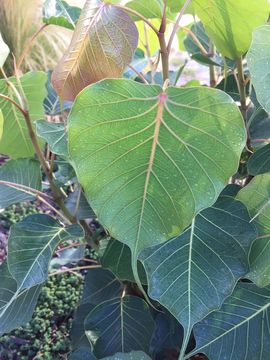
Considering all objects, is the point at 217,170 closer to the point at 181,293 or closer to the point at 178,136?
the point at 178,136

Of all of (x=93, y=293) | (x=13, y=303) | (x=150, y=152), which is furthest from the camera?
(x=93, y=293)

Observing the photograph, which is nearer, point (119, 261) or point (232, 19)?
point (232, 19)

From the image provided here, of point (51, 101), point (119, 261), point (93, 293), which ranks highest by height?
point (51, 101)

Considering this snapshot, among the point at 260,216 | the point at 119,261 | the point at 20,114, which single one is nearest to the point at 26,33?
the point at 20,114

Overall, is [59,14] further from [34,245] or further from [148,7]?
[34,245]

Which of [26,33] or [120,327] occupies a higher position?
[26,33]

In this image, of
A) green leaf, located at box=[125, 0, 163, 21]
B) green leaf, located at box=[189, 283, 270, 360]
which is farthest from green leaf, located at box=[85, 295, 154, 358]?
green leaf, located at box=[125, 0, 163, 21]

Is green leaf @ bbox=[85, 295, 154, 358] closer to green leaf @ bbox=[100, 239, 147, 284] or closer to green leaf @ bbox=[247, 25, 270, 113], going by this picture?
green leaf @ bbox=[100, 239, 147, 284]
